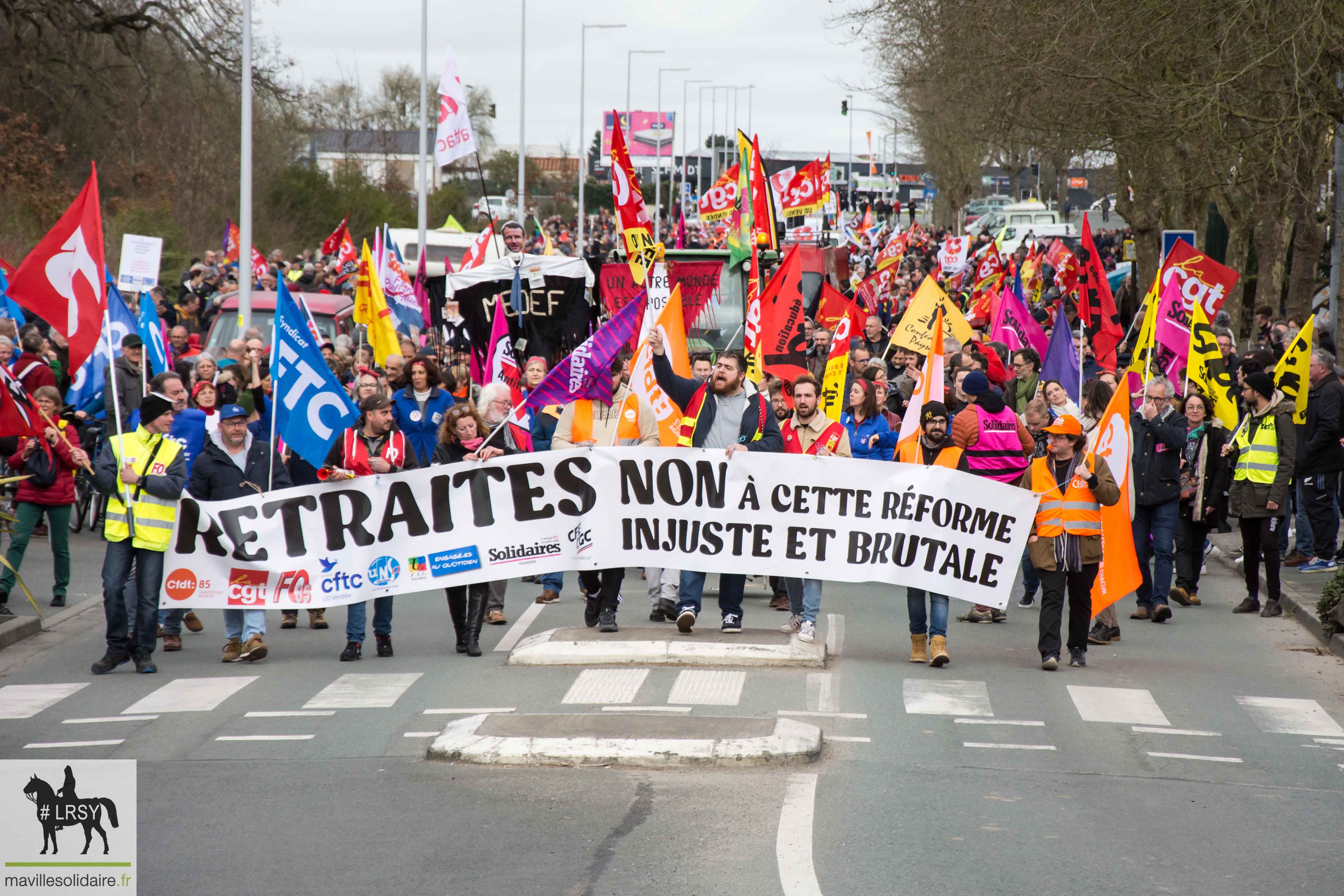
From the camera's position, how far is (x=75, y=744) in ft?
27.3

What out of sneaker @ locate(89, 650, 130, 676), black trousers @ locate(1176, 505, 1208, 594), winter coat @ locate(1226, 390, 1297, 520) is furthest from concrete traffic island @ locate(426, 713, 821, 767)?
black trousers @ locate(1176, 505, 1208, 594)

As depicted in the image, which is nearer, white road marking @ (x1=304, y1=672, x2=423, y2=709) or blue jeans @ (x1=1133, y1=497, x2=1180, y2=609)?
white road marking @ (x1=304, y1=672, x2=423, y2=709)

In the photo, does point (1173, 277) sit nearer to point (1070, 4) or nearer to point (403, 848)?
point (1070, 4)

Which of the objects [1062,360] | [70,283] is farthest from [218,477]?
[1062,360]

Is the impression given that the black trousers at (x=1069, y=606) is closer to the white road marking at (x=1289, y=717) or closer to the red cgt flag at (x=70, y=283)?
the white road marking at (x=1289, y=717)

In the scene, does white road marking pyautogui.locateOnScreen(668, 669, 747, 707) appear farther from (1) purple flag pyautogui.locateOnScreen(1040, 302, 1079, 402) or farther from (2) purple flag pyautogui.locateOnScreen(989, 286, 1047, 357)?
(2) purple flag pyautogui.locateOnScreen(989, 286, 1047, 357)

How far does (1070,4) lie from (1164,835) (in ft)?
46.1

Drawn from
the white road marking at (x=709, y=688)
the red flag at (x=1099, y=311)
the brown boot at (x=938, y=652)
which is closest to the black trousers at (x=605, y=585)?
the white road marking at (x=709, y=688)

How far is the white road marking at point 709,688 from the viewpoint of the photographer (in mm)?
9203

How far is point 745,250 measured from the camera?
19688mm

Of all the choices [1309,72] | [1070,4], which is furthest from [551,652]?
[1070,4]

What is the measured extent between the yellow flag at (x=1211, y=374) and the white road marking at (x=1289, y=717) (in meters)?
4.60

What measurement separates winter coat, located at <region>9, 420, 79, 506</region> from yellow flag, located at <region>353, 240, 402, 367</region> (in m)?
5.05

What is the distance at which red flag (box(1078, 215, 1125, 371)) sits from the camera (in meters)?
18.3
